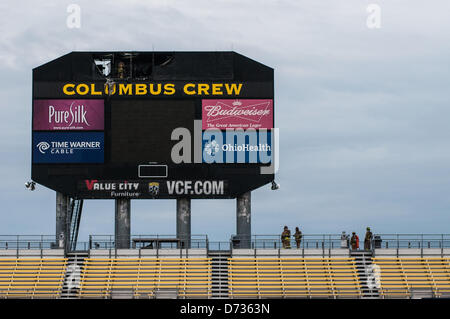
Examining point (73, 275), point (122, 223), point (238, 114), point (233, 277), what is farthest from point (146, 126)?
point (233, 277)

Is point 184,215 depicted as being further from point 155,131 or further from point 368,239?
point 368,239

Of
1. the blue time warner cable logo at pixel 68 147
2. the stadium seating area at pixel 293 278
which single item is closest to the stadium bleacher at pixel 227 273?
the stadium seating area at pixel 293 278

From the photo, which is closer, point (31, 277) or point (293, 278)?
point (293, 278)

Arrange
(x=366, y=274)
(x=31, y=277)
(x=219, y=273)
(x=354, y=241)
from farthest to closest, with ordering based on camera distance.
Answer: (x=354, y=241), (x=31, y=277), (x=366, y=274), (x=219, y=273)

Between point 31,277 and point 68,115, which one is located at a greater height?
point 68,115

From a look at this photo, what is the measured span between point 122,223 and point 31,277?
18.2ft

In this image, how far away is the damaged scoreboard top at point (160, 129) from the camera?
5438 centimetres

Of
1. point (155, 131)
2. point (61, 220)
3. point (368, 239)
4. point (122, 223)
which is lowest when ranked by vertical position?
→ point (368, 239)

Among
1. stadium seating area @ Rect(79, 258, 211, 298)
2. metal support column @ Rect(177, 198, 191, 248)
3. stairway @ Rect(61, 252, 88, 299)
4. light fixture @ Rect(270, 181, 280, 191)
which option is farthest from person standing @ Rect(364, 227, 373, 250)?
stairway @ Rect(61, 252, 88, 299)

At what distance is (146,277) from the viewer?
53.1 m

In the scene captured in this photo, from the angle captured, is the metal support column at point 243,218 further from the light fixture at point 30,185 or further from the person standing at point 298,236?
the light fixture at point 30,185

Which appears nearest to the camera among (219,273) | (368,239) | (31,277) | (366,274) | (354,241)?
(219,273)

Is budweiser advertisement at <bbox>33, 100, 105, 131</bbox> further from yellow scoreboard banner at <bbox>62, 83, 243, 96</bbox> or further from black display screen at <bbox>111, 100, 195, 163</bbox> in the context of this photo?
black display screen at <bbox>111, 100, 195, 163</bbox>

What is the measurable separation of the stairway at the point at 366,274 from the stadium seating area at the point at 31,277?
15505mm
